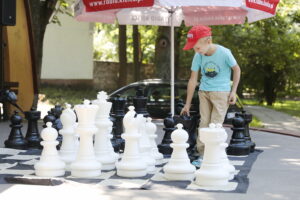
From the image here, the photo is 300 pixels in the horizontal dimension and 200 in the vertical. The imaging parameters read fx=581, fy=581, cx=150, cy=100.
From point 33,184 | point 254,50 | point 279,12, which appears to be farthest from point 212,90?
point 254,50

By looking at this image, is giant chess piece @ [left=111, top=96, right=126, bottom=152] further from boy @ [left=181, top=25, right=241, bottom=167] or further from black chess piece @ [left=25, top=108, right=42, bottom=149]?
boy @ [left=181, top=25, right=241, bottom=167]

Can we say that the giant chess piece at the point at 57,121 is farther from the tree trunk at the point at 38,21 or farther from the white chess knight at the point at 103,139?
the tree trunk at the point at 38,21

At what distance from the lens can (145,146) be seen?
20.9 feet

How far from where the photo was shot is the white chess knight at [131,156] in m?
5.79

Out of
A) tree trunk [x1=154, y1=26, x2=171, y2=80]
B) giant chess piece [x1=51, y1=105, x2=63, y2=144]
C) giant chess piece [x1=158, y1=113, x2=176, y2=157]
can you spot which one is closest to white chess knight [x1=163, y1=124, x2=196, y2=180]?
giant chess piece [x1=158, y1=113, x2=176, y2=157]

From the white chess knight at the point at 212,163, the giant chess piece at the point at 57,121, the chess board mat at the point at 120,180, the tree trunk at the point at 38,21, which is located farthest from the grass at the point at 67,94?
the white chess knight at the point at 212,163

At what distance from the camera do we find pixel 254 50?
74.1ft

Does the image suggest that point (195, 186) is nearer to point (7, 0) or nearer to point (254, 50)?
point (7, 0)

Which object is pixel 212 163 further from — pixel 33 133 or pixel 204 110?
pixel 33 133

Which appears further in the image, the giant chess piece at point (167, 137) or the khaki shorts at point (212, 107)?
the giant chess piece at point (167, 137)

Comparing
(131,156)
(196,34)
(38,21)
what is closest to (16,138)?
(131,156)

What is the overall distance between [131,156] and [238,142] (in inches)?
85.5

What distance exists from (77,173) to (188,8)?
550cm

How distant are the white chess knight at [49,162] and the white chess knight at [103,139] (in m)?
0.49
